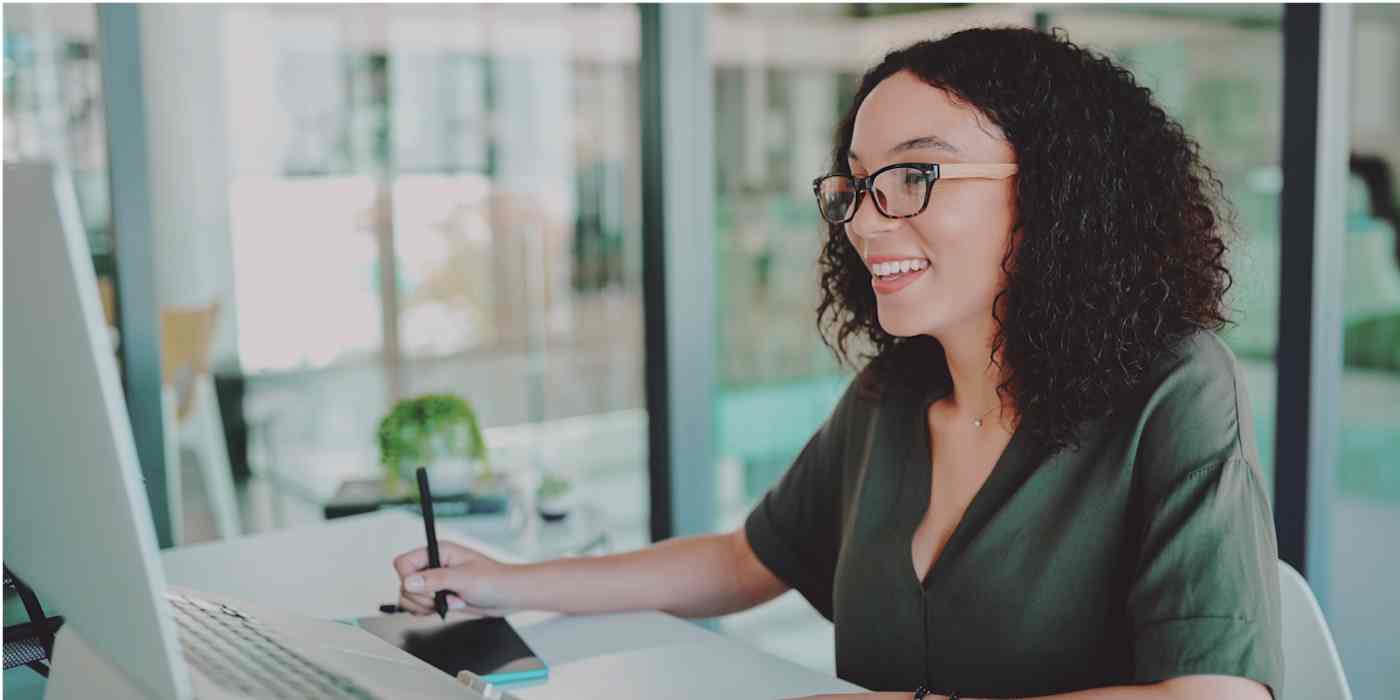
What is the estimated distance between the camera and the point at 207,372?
4.02m

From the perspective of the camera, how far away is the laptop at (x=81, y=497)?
719 mm

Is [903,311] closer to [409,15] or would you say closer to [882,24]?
[882,24]

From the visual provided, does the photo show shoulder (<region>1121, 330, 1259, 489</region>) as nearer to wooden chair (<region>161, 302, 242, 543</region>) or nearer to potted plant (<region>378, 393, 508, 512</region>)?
potted plant (<region>378, 393, 508, 512</region>)

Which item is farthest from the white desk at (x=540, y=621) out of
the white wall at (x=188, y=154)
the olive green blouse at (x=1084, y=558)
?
the white wall at (x=188, y=154)

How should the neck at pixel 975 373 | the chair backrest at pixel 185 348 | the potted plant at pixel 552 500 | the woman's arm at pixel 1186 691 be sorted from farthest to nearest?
1. the chair backrest at pixel 185 348
2. the potted plant at pixel 552 500
3. the neck at pixel 975 373
4. the woman's arm at pixel 1186 691

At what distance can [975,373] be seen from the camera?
4.68 feet

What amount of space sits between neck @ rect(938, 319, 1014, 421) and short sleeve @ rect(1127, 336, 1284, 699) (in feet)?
0.70

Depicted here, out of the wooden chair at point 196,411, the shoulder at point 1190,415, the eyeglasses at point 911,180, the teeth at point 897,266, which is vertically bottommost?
the wooden chair at point 196,411

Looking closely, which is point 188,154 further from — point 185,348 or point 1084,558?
point 1084,558

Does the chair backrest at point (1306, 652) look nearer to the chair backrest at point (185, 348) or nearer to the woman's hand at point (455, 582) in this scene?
the woman's hand at point (455, 582)

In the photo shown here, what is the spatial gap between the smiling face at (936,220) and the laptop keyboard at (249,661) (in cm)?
70

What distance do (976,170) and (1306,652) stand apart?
604mm

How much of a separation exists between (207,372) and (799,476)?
2960 mm

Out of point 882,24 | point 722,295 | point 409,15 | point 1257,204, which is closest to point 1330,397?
point 1257,204
